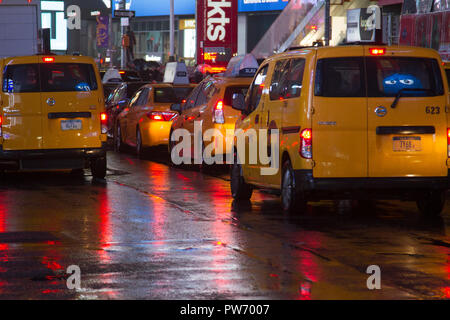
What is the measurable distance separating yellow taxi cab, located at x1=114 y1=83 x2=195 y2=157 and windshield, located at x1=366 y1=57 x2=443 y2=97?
11.3 meters

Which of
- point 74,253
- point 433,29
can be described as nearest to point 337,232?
point 74,253

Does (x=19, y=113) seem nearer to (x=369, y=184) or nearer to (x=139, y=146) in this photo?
(x=139, y=146)

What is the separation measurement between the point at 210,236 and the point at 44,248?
1.79 m

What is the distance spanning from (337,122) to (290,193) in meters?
1.17

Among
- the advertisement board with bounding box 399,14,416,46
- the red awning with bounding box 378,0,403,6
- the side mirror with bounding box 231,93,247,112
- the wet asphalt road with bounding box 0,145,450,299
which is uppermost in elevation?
the red awning with bounding box 378,0,403,6

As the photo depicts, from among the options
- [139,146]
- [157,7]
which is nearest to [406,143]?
[139,146]

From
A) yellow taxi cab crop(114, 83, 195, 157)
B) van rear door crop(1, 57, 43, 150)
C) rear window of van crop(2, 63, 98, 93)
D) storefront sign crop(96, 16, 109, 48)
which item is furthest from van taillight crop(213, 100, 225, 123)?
storefront sign crop(96, 16, 109, 48)

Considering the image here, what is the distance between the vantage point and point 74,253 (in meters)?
10.1

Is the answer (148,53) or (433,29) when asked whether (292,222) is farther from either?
(148,53)

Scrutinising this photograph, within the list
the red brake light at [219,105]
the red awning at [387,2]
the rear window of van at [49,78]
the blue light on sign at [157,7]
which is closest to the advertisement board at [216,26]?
the red awning at [387,2]

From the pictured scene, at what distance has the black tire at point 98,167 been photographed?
18.4 metres

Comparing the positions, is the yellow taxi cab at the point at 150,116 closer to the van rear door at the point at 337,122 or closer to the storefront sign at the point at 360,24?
the storefront sign at the point at 360,24

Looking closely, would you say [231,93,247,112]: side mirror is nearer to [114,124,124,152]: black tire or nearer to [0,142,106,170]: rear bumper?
[0,142,106,170]: rear bumper

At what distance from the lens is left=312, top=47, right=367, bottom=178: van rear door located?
12.3 m
